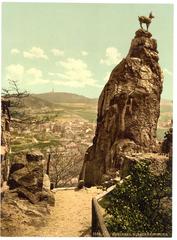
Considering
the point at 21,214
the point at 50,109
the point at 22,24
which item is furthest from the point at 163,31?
the point at 21,214

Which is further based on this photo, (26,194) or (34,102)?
(34,102)

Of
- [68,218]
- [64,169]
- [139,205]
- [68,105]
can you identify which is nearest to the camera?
[139,205]

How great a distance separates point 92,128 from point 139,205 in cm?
1285

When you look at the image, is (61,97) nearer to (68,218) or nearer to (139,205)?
(68,218)

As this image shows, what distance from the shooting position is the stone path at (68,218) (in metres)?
12.8

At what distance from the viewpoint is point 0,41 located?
14367 millimetres

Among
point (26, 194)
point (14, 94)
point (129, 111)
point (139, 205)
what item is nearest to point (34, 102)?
point (14, 94)

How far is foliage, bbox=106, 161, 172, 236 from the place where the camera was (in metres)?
10.9

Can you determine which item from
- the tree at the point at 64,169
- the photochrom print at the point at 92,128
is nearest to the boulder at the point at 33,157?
the photochrom print at the point at 92,128

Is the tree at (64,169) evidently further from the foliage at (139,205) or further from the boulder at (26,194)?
the foliage at (139,205)

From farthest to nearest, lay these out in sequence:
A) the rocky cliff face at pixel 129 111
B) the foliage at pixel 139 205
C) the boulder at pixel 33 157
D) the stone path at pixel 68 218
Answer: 1. the rocky cliff face at pixel 129 111
2. the boulder at pixel 33 157
3. the stone path at pixel 68 218
4. the foliage at pixel 139 205

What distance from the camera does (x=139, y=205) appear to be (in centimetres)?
1124

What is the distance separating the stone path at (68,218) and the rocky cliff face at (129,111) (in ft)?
16.4

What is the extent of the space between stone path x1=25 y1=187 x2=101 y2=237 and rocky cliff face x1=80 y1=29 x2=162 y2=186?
197 inches
